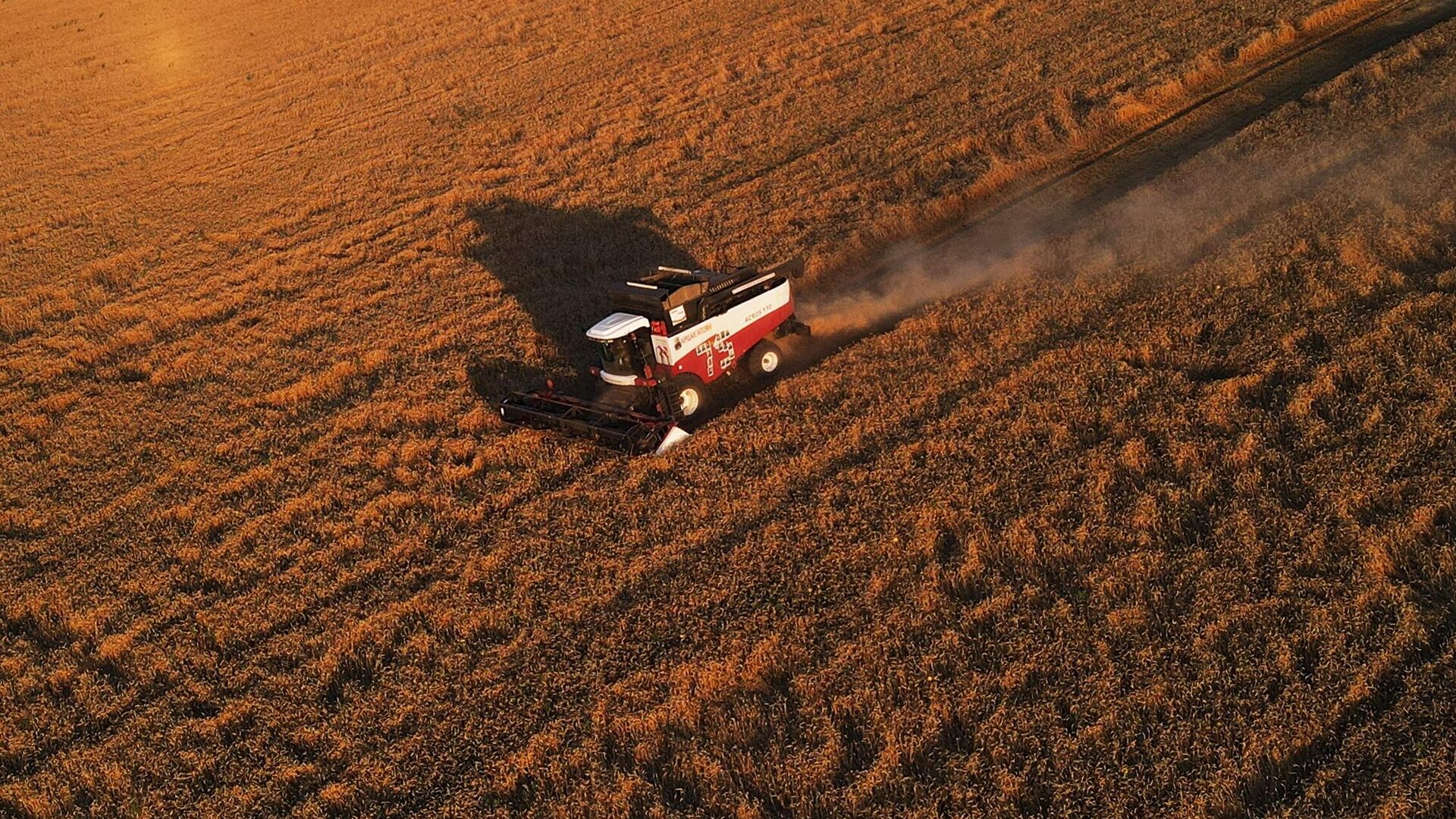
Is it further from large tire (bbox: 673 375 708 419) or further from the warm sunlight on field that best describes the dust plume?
large tire (bbox: 673 375 708 419)

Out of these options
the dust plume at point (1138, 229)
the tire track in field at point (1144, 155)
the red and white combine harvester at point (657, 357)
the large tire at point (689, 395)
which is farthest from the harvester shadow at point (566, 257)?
the dust plume at point (1138, 229)

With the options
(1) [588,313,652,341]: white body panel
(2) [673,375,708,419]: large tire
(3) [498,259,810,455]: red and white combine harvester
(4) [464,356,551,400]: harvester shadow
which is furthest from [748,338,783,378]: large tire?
(4) [464,356,551,400]: harvester shadow

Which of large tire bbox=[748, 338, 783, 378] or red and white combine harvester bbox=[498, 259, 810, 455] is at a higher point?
red and white combine harvester bbox=[498, 259, 810, 455]

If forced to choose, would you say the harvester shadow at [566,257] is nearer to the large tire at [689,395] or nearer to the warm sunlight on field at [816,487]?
the warm sunlight on field at [816,487]

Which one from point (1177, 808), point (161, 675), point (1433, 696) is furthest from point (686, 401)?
point (1433, 696)

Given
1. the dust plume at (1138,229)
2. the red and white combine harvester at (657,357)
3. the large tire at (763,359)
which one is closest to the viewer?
the red and white combine harvester at (657,357)
